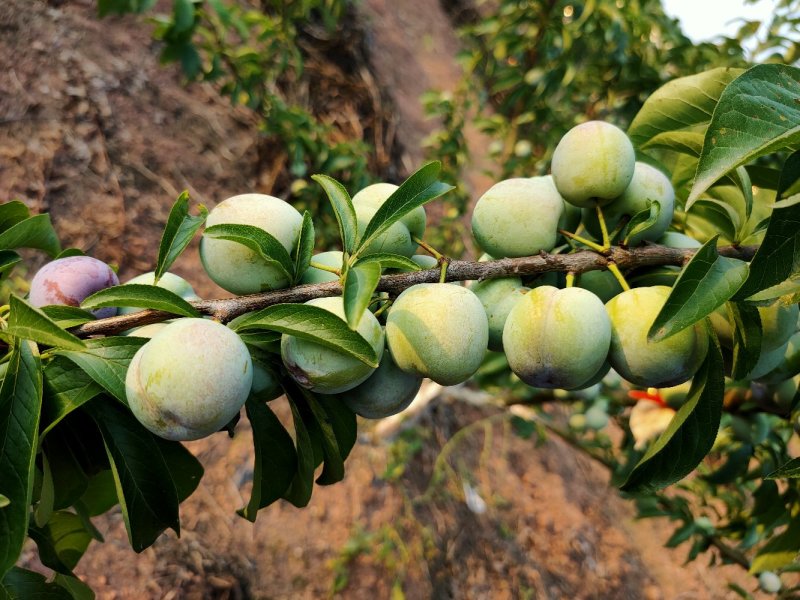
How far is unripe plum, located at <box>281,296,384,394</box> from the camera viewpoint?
1.82 ft

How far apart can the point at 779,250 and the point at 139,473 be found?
686mm

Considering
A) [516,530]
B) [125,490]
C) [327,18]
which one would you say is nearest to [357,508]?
[516,530]

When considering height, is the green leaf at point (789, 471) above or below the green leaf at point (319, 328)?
below

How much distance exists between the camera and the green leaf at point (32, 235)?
686mm

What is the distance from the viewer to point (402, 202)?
0.62 metres

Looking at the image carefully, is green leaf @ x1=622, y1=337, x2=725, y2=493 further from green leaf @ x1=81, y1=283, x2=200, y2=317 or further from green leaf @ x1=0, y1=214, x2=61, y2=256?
green leaf @ x1=0, y1=214, x2=61, y2=256

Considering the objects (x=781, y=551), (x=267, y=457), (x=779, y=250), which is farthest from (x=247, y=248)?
(x=781, y=551)

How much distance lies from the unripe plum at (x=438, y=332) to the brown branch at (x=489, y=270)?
0.04 metres

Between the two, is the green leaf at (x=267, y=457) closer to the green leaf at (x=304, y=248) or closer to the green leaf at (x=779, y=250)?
the green leaf at (x=304, y=248)

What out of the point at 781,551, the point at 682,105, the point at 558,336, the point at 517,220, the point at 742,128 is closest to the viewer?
the point at 742,128

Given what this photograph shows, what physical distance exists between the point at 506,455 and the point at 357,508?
1194 mm

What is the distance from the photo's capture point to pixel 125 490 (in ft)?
1.98

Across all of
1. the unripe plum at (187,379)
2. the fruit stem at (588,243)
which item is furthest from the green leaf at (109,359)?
the fruit stem at (588,243)

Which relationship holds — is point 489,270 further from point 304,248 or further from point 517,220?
point 304,248
